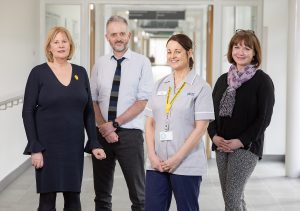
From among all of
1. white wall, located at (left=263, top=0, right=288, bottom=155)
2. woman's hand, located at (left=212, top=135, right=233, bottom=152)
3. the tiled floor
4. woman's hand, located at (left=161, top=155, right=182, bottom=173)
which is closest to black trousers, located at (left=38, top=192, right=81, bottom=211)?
woman's hand, located at (left=161, top=155, right=182, bottom=173)

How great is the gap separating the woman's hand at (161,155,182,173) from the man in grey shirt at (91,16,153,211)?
2.56 feet

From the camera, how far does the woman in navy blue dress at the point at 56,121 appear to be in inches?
117

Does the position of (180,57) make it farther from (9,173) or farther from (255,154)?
(9,173)

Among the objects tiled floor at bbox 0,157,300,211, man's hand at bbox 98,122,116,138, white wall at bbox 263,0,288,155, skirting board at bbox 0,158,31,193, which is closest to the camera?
man's hand at bbox 98,122,116,138

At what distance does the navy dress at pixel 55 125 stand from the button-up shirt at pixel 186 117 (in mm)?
469

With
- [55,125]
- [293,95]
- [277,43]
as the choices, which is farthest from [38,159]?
[277,43]

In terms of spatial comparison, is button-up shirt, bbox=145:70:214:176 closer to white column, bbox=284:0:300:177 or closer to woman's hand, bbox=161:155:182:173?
woman's hand, bbox=161:155:182:173

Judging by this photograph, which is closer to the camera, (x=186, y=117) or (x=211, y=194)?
(x=186, y=117)

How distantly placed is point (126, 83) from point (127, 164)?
535 millimetres

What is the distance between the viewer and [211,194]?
208 inches

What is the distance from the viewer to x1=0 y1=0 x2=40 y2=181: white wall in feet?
17.7

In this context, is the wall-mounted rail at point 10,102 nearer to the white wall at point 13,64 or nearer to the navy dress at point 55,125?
the white wall at point 13,64

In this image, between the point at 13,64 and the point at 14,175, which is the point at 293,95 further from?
the point at 14,175

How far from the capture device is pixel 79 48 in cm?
716
